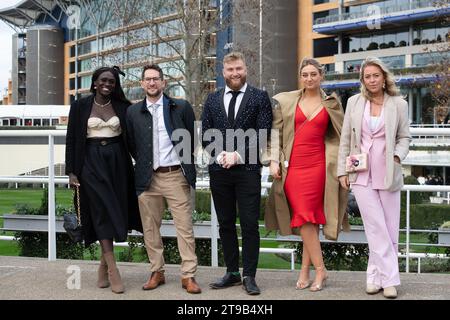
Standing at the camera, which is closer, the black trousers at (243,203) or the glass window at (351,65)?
the black trousers at (243,203)

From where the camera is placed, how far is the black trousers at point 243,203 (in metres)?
4.55

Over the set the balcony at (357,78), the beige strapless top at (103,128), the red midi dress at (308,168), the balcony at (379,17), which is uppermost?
the balcony at (379,17)

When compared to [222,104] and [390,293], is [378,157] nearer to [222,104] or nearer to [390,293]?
[390,293]

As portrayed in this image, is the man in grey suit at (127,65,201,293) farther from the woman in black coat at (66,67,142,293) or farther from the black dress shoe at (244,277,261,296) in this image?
the black dress shoe at (244,277,261,296)

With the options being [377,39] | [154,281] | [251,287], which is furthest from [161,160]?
[377,39]

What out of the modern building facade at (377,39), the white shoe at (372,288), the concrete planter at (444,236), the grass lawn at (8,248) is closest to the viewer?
the white shoe at (372,288)

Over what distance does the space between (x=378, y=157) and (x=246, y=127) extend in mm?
975

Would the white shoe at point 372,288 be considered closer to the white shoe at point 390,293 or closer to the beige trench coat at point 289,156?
the white shoe at point 390,293

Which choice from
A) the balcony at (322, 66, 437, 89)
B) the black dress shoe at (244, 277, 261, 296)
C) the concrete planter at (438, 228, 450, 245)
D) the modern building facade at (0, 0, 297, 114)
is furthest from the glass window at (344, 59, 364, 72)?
the black dress shoe at (244, 277, 261, 296)

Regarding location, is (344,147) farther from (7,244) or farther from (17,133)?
(7,244)

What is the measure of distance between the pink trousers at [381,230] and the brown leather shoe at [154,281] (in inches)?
62.2

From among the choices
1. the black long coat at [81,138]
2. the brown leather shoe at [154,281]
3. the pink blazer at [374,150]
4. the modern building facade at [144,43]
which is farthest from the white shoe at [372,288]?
the modern building facade at [144,43]

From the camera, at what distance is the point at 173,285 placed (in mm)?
4809
